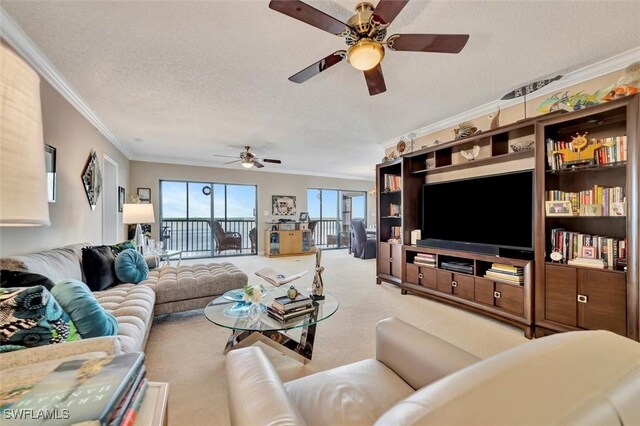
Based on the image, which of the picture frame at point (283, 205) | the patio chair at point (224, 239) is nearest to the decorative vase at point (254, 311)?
the patio chair at point (224, 239)

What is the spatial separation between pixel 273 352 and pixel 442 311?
2.05 meters

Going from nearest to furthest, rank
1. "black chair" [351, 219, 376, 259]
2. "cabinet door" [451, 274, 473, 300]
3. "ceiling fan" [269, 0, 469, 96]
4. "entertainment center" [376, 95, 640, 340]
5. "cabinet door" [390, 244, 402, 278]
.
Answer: "ceiling fan" [269, 0, 469, 96] → "entertainment center" [376, 95, 640, 340] → "cabinet door" [451, 274, 473, 300] → "cabinet door" [390, 244, 402, 278] → "black chair" [351, 219, 376, 259]

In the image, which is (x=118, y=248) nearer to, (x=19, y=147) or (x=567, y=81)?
(x=19, y=147)

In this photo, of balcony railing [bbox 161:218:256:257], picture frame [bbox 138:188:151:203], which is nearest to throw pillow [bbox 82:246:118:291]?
picture frame [bbox 138:188:151:203]

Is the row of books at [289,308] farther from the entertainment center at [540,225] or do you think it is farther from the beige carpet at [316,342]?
the entertainment center at [540,225]

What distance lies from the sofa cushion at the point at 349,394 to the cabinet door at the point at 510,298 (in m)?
2.13

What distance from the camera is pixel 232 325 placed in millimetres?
1844

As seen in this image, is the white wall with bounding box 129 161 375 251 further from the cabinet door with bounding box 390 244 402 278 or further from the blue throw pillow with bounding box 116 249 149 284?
the blue throw pillow with bounding box 116 249 149 284

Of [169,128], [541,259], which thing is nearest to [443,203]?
[541,259]

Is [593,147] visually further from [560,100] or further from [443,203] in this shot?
[443,203]

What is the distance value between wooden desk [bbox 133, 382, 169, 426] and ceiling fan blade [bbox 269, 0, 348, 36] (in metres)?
1.68

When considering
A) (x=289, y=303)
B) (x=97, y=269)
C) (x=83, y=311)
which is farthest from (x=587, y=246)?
(x=97, y=269)

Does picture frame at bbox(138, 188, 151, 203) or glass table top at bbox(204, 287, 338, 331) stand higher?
picture frame at bbox(138, 188, 151, 203)

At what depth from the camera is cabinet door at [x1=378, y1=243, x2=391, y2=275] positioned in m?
4.25
